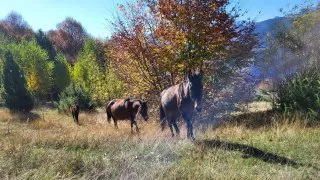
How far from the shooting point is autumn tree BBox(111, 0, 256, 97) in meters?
12.7

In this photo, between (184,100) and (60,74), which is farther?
(60,74)

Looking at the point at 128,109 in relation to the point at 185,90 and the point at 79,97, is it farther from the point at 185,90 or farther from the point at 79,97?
the point at 79,97

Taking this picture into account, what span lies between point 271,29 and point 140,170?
22915mm

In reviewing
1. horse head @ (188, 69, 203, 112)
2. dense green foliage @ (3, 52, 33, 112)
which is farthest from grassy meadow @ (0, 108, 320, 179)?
dense green foliage @ (3, 52, 33, 112)

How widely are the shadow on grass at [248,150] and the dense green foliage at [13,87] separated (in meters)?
22.4

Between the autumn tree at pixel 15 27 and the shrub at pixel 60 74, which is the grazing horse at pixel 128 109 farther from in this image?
the autumn tree at pixel 15 27

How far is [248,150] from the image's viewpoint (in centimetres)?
722

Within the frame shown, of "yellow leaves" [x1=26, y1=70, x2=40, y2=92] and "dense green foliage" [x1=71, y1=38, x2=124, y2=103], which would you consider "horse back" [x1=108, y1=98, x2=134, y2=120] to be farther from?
"yellow leaves" [x1=26, y1=70, x2=40, y2=92]

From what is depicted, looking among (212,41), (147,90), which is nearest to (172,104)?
(212,41)

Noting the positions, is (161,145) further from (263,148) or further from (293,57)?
(293,57)

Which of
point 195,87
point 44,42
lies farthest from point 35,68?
point 195,87

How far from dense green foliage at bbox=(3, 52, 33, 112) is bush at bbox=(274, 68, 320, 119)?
67.2ft

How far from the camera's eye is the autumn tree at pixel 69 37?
63606 millimetres

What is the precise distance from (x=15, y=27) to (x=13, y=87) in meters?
41.9
